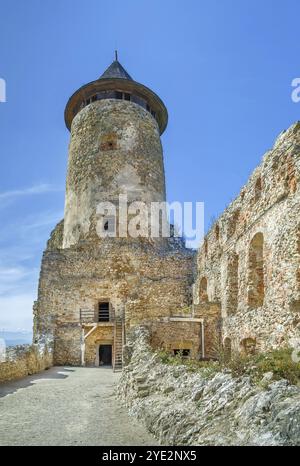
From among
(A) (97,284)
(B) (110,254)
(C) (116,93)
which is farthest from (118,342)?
(C) (116,93)

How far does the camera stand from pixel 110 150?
2766cm

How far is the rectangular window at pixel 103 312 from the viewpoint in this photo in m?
22.8

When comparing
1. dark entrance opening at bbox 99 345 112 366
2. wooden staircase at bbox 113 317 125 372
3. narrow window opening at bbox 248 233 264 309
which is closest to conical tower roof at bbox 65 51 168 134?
wooden staircase at bbox 113 317 125 372

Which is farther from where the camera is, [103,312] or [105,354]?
[103,312]

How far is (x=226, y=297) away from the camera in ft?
52.5

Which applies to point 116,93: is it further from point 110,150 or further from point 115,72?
point 110,150

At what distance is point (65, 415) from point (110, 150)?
2101 cm

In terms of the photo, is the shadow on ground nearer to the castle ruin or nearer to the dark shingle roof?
the castle ruin

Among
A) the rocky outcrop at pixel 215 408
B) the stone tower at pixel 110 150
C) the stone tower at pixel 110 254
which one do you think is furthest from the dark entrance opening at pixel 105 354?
the rocky outcrop at pixel 215 408

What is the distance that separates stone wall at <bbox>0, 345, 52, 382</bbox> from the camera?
44.9 feet

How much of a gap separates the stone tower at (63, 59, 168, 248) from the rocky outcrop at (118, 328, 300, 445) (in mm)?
17803
